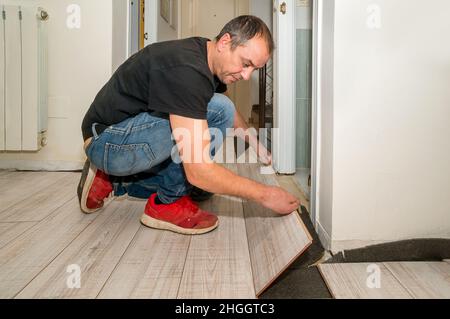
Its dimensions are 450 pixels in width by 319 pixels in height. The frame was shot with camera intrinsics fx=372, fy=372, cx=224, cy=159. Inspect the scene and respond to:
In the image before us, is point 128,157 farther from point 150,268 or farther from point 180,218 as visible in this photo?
point 150,268

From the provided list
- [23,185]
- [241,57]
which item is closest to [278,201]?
[241,57]

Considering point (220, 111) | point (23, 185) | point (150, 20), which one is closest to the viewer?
point (220, 111)

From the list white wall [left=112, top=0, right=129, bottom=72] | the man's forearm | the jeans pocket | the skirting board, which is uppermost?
white wall [left=112, top=0, right=129, bottom=72]

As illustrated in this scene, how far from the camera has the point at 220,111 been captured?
1.26 meters

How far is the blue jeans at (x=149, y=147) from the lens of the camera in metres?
1.12

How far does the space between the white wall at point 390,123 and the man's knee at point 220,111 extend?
36cm

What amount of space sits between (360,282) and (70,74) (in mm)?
1908

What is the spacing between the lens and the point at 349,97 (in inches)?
39.0

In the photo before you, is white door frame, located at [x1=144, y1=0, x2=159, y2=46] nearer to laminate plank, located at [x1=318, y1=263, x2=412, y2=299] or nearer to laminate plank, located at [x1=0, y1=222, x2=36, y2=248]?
laminate plank, located at [x1=0, y1=222, x2=36, y2=248]

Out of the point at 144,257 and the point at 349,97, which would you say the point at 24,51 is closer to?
the point at 144,257

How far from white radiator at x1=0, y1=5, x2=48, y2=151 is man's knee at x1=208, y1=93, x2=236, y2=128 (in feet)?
4.12

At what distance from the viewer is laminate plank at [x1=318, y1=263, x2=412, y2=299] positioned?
0.83 metres

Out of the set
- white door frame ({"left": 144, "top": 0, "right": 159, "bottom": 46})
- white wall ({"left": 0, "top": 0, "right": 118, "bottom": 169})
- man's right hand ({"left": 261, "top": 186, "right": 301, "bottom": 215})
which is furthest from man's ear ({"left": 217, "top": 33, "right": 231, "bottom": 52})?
white door frame ({"left": 144, "top": 0, "right": 159, "bottom": 46})
